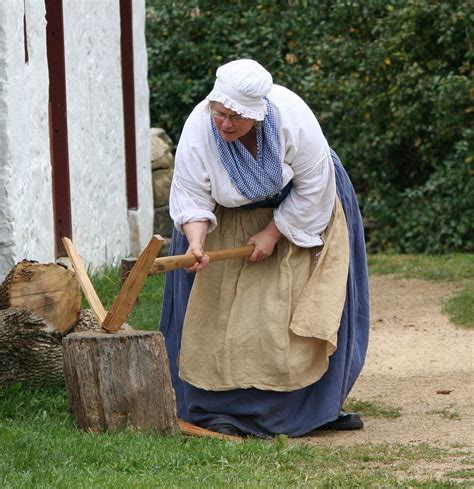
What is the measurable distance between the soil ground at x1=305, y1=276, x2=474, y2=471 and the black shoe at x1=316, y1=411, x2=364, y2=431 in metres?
0.05

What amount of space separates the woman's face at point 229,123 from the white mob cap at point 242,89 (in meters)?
0.04

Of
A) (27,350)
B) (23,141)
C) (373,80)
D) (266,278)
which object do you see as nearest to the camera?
(266,278)

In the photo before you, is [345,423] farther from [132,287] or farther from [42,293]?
[42,293]

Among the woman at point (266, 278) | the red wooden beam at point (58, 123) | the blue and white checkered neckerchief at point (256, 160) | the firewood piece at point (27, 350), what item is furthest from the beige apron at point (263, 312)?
the red wooden beam at point (58, 123)

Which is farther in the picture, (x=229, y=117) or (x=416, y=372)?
(x=416, y=372)

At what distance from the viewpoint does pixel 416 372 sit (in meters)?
7.36

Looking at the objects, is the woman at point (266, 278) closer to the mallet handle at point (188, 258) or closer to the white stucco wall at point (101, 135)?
the mallet handle at point (188, 258)

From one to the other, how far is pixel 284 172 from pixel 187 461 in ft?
4.41

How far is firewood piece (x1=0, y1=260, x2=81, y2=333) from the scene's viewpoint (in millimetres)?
6344

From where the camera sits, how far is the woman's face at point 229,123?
5.39 metres

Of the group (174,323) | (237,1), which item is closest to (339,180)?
(174,323)

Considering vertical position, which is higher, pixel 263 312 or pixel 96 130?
pixel 96 130

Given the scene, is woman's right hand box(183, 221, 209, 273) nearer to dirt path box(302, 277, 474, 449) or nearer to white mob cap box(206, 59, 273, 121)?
white mob cap box(206, 59, 273, 121)

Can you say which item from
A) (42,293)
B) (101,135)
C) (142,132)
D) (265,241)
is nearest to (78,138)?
(101,135)
